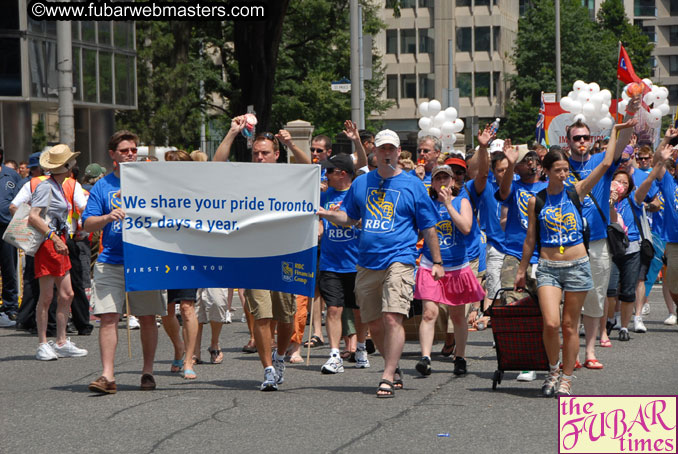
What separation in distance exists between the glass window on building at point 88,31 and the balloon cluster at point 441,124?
15102 mm

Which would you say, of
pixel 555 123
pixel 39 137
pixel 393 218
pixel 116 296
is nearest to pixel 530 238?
pixel 393 218

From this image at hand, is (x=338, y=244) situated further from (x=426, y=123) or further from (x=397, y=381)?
(x=426, y=123)

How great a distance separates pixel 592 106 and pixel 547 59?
59.6 metres

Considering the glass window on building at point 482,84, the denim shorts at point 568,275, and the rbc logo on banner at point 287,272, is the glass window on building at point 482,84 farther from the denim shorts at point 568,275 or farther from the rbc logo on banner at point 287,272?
the denim shorts at point 568,275

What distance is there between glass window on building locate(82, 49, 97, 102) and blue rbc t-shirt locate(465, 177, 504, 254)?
845 inches

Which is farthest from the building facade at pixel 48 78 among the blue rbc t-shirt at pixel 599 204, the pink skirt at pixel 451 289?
the blue rbc t-shirt at pixel 599 204

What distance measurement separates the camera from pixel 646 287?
1395 cm

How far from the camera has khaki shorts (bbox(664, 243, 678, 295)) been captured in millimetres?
12992

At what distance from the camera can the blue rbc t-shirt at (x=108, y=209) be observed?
899 cm

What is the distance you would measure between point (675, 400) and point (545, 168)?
312 centimetres

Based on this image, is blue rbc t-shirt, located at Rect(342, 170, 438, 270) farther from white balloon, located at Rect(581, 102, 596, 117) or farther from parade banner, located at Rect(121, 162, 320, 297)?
white balloon, located at Rect(581, 102, 596, 117)

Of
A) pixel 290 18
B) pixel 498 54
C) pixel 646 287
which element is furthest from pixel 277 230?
pixel 498 54

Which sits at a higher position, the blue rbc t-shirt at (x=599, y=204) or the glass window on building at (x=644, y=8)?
the glass window on building at (x=644, y=8)

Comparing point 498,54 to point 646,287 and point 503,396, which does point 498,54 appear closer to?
point 646,287
